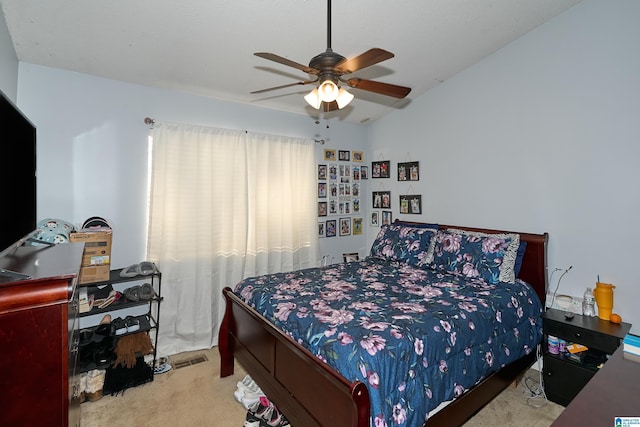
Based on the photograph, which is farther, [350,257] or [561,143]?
[350,257]

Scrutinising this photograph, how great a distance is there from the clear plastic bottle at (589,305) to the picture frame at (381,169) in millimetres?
2416

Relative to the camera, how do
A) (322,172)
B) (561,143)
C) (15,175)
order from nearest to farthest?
1. (15,175)
2. (561,143)
3. (322,172)

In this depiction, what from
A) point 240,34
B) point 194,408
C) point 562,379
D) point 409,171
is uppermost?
point 240,34

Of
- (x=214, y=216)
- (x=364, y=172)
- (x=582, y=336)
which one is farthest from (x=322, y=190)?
(x=582, y=336)

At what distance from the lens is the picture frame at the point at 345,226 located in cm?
433

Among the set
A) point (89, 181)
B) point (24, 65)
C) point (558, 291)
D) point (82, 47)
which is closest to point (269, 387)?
point (89, 181)

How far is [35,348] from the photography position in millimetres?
1062

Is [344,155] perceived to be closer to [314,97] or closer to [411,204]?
[411,204]

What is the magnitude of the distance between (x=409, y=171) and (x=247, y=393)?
2.94 m

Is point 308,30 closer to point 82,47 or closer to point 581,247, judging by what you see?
point 82,47

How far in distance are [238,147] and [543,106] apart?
291 centimetres

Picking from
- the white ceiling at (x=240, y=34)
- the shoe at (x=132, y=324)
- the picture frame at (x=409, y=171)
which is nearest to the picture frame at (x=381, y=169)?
the picture frame at (x=409, y=171)

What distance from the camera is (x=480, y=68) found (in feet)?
10.4

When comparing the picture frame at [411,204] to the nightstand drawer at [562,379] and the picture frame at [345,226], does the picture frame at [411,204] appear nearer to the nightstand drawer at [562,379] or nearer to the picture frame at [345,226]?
the picture frame at [345,226]
